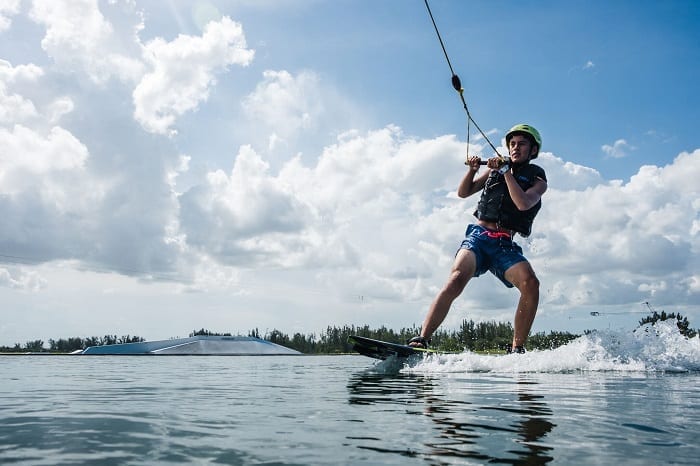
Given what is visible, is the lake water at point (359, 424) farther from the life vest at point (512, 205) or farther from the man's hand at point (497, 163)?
the man's hand at point (497, 163)

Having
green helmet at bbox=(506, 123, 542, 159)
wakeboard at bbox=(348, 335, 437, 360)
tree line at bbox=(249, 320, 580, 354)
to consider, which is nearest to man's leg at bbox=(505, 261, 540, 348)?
wakeboard at bbox=(348, 335, 437, 360)

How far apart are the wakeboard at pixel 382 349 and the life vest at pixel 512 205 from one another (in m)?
2.45

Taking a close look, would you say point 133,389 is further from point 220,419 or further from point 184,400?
point 220,419

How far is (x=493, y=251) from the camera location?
29.4 feet

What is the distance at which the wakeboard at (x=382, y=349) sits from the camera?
28.1 feet

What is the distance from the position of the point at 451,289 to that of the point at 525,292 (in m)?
1.19

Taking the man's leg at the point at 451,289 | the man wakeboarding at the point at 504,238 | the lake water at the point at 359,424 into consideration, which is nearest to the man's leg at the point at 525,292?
the man wakeboarding at the point at 504,238

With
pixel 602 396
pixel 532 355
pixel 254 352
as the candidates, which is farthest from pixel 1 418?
pixel 254 352

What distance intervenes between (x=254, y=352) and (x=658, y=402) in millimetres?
89220

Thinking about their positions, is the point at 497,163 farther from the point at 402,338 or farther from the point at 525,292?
the point at 402,338

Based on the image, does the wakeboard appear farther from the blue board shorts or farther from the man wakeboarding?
the blue board shorts

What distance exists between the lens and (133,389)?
6.02 meters

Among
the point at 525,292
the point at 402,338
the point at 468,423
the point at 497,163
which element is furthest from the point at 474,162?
the point at 402,338

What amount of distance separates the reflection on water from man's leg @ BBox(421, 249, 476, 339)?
3062mm
